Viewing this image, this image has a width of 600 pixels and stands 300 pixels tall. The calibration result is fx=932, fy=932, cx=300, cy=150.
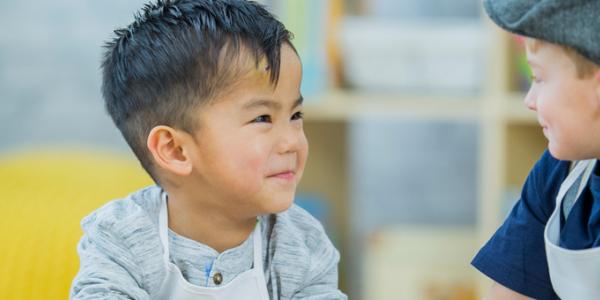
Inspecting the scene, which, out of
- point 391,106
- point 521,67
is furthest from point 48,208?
point 521,67

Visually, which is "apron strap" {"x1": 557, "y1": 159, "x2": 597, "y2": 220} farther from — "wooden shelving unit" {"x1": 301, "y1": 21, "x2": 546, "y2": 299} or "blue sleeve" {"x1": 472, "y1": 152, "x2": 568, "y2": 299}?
"wooden shelving unit" {"x1": 301, "y1": 21, "x2": 546, "y2": 299}

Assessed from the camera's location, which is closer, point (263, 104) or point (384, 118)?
point (263, 104)

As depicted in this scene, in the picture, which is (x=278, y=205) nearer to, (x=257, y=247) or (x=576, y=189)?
(x=257, y=247)

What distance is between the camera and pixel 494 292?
3.62 feet

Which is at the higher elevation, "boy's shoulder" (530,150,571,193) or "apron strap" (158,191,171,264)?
"boy's shoulder" (530,150,571,193)

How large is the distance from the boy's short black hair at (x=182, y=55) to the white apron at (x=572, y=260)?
34cm

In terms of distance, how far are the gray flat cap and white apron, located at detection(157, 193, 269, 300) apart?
40 centimetres

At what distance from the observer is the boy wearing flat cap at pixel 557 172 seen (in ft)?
2.79

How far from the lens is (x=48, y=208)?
155 cm

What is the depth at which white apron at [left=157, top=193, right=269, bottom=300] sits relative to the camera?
103 cm

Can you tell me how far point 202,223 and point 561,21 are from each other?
1.51 feet

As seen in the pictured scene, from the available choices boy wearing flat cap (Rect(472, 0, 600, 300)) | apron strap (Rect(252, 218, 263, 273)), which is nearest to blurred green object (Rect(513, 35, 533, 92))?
boy wearing flat cap (Rect(472, 0, 600, 300))

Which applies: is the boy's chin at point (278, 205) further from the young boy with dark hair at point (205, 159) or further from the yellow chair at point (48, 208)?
the yellow chair at point (48, 208)

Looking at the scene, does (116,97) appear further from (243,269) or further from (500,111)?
(500,111)
